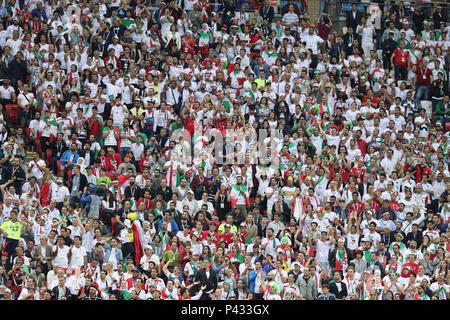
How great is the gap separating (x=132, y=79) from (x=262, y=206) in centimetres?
548

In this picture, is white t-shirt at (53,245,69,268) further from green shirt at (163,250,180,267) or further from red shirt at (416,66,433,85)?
red shirt at (416,66,433,85)

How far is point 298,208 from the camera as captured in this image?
21891 mm

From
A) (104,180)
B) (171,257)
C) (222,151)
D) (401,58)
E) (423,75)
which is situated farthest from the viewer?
(401,58)

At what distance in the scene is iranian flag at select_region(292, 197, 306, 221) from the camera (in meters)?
21.8

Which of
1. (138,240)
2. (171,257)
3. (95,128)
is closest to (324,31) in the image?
(95,128)

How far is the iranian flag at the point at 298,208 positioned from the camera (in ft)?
71.5

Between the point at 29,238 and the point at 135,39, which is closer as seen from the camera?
the point at 29,238

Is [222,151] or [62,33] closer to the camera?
[222,151]

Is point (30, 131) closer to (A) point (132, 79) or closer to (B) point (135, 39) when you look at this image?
(A) point (132, 79)

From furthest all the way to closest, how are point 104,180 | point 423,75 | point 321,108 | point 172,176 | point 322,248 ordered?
1. point 423,75
2. point 321,108
3. point 172,176
4. point 104,180
5. point 322,248

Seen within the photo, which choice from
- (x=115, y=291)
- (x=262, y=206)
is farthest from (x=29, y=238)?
(x=262, y=206)

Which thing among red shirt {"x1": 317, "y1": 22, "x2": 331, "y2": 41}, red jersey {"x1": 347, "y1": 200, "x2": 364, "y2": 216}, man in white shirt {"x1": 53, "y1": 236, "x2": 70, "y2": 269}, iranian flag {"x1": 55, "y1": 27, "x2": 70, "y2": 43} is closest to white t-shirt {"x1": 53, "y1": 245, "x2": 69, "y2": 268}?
man in white shirt {"x1": 53, "y1": 236, "x2": 70, "y2": 269}

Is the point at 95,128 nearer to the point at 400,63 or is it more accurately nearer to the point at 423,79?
the point at 400,63
